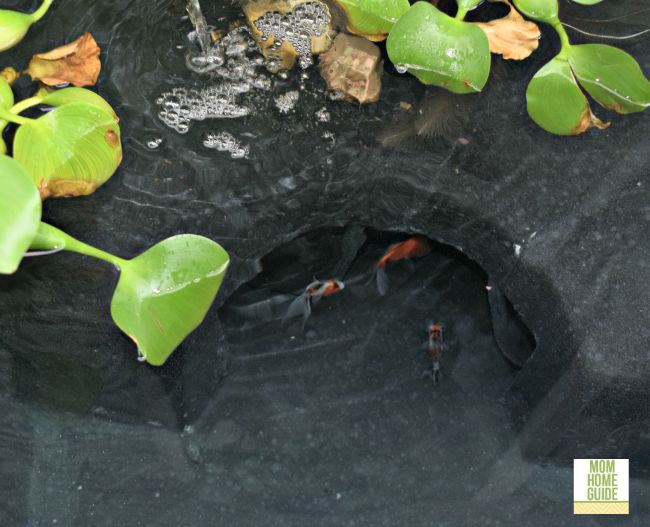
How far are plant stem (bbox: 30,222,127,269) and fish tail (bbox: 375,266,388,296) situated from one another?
0.52m

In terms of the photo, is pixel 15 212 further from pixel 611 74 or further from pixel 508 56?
pixel 611 74

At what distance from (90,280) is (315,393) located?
0.46 meters

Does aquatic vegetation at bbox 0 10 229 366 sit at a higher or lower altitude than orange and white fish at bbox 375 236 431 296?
higher

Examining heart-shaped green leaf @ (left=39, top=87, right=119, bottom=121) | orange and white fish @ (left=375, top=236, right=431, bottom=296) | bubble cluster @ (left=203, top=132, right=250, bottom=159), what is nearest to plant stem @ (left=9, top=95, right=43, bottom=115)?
heart-shaped green leaf @ (left=39, top=87, right=119, bottom=121)

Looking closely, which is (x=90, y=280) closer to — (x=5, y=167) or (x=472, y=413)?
(x=5, y=167)

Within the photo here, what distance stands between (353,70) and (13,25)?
57cm

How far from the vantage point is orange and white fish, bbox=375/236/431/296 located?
1433 mm

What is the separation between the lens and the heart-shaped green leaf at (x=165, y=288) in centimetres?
112

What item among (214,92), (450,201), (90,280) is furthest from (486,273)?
(90,280)

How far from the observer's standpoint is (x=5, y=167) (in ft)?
3.43

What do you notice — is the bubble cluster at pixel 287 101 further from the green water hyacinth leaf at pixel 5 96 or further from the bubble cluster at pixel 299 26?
the green water hyacinth leaf at pixel 5 96

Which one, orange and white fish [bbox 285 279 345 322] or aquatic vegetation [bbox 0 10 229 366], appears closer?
aquatic vegetation [bbox 0 10 229 366]

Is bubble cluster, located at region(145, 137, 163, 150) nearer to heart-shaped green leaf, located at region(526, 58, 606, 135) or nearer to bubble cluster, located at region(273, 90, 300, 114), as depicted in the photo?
bubble cluster, located at region(273, 90, 300, 114)

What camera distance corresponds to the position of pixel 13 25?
3.99 ft
